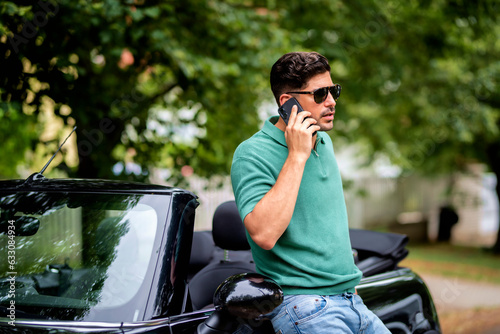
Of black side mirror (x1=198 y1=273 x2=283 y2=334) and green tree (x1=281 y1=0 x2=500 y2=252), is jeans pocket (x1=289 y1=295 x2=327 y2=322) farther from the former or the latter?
green tree (x1=281 y1=0 x2=500 y2=252)

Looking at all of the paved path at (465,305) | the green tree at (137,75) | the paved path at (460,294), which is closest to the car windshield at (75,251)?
the green tree at (137,75)

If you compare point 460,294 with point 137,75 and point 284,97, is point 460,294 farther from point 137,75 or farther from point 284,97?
point 284,97

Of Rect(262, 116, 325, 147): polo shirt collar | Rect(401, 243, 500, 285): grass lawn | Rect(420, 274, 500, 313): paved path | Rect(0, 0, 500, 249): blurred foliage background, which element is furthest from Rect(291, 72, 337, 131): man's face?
Rect(401, 243, 500, 285): grass lawn

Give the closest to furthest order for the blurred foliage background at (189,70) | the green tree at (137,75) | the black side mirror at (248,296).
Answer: the black side mirror at (248,296) < the green tree at (137,75) < the blurred foliage background at (189,70)

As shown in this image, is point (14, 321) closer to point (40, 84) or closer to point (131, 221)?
point (131, 221)

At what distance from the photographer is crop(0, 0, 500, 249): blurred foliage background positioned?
14.2 ft

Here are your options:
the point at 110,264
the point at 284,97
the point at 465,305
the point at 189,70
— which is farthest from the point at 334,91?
the point at 465,305

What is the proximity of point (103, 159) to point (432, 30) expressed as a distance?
488 cm

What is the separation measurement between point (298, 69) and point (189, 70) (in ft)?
9.76

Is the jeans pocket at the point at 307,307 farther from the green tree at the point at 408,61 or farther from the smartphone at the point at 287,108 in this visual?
the green tree at the point at 408,61

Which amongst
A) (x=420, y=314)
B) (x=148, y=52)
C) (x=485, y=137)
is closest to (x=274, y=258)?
(x=420, y=314)

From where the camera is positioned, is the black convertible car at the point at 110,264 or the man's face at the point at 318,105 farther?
the man's face at the point at 318,105

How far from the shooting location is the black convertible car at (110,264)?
197 cm

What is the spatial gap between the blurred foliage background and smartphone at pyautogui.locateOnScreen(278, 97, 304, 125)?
2489 millimetres
